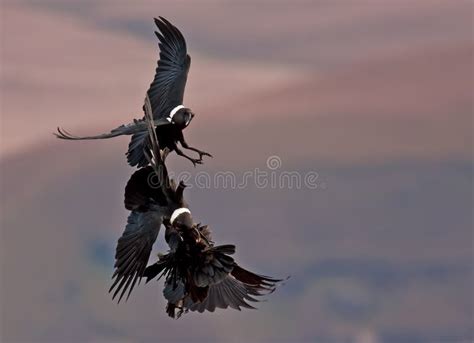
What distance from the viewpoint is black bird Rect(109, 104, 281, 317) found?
7.22 metres

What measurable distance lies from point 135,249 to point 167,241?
246 mm

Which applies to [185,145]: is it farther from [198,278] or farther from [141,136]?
[198,278]

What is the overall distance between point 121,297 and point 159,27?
2.50 meters

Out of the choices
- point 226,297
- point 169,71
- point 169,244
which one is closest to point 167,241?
point 169,244

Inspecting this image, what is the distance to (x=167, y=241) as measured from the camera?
Answer: 7.36m

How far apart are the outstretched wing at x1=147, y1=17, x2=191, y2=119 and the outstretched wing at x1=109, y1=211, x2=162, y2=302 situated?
1170mm

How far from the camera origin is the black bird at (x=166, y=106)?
790 centimetres

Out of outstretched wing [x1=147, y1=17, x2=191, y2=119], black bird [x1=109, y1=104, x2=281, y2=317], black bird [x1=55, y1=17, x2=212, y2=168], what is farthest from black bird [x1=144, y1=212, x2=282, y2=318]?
outstretched wing [x1=147, y1=17, x2=191, y2=119]

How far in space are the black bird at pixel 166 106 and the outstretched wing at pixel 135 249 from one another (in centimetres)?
64

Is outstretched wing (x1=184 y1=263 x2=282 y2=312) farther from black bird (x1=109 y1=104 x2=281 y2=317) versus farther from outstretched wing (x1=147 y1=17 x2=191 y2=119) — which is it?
outstretched wing (x1=147 y1=17 x2=191 y2=119)

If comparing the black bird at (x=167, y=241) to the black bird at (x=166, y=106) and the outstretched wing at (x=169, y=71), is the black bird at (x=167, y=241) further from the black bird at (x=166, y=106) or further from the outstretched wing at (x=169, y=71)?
the outstretched wing at (x=169, y=71)

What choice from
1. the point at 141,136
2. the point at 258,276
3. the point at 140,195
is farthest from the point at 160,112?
the point at 258,276

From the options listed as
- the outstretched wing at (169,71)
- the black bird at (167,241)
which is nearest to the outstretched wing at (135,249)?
the black bird at (167,241)

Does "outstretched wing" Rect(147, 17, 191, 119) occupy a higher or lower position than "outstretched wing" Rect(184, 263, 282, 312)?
higher
